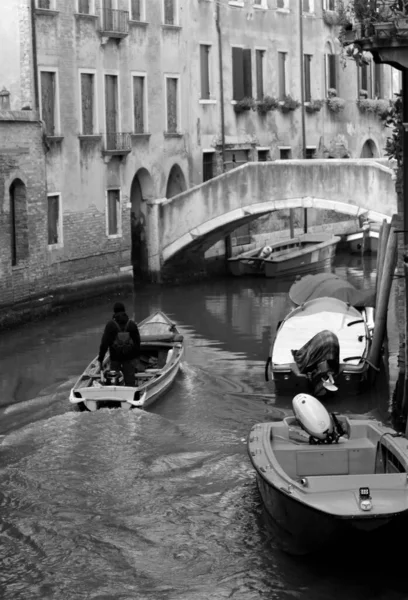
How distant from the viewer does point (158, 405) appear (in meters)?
15.5

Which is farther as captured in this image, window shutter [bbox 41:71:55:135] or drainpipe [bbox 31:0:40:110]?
window shutter [bbox 41:71:55:135]

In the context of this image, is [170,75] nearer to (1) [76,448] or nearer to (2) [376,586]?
(1) [76,448]

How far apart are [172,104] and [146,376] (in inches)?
492

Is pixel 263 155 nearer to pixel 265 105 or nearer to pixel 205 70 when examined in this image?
pixel 265 105

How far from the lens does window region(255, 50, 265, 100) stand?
30.3 metres

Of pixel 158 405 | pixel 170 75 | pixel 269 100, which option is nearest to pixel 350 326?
pixel 158 405

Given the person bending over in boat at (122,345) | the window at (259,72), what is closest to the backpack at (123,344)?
the person bending over in boat at (122,345)

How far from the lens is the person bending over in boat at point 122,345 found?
14.8 meters

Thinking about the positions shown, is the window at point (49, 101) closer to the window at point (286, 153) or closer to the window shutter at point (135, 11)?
the window shutter at point (135, 11)

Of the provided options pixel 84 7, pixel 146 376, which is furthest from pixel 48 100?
pixel 146 376

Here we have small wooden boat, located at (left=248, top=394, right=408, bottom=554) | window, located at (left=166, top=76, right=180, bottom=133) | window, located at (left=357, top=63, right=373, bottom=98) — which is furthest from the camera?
window, located at (left=357, top=63, right=373, bottom=98)

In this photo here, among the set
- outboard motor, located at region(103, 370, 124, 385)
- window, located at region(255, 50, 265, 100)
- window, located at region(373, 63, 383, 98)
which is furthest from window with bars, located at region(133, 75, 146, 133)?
outboard motor, located at region(103, 370, 124, 385)

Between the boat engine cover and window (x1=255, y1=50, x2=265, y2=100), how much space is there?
19.7 meters

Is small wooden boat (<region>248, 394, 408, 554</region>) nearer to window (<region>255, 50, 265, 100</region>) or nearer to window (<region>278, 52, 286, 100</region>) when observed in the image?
window (<region>255, 50, 265, 100</region>)
